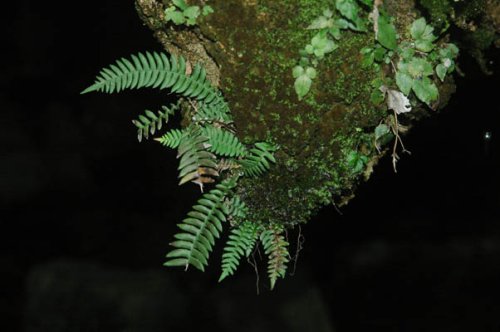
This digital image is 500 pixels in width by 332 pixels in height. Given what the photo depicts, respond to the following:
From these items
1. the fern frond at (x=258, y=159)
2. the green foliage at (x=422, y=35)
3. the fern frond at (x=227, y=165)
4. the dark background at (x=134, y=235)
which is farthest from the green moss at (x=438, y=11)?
the dark background at (x=134, y=235)

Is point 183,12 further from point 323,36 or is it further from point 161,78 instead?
point 323,36

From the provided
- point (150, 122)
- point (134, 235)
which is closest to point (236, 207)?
point (150, 122)

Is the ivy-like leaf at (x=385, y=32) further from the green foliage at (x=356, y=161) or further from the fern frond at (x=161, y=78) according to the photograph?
the fern frond at (x=161, y=78)

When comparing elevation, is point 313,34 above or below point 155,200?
below

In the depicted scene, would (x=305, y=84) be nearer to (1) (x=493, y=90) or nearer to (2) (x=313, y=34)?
(2) (x=313, y=34)

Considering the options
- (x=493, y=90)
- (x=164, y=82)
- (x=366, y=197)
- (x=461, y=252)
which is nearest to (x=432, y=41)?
(x=164, y=82)

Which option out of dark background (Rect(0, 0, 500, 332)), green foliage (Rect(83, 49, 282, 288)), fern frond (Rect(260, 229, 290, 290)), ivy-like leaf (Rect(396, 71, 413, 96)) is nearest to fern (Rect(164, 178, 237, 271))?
green foliage (Rect(83, 49, 282, 288))
